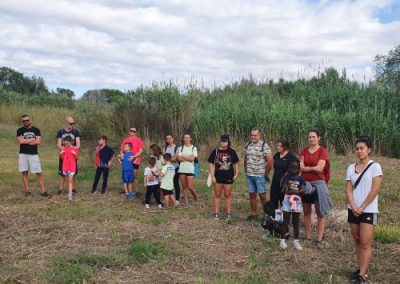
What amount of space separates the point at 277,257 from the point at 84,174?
819 cm

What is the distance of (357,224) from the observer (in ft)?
18.0

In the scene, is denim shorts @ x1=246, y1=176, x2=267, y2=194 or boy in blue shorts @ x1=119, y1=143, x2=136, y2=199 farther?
boy in blue shorts @ x1=119, y1=143, x2=136, y2=199

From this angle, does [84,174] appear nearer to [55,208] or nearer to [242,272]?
[55,208]

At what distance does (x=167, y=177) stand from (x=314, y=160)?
375cm

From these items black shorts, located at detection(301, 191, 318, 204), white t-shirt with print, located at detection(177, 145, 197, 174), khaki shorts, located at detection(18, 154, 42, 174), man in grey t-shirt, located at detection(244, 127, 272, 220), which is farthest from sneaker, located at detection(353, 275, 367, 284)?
khaki shorts, located at detection(18, 154, 42, 174)

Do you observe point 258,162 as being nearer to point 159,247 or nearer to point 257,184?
point 257,184

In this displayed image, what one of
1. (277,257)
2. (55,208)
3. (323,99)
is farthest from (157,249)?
(323,99)

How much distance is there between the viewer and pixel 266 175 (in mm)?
8109

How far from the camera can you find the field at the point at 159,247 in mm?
5527

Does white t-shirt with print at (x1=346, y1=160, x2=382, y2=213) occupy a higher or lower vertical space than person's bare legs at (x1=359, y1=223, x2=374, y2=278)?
higher

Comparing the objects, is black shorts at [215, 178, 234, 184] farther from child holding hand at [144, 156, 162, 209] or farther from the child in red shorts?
the child in red shorts

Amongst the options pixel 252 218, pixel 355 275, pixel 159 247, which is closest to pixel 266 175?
pixel 252 218

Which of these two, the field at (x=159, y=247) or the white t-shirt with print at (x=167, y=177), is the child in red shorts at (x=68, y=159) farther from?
the white t-shirt with print at (x=167, y=177)

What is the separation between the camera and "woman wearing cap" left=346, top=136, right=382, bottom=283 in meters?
5.33
